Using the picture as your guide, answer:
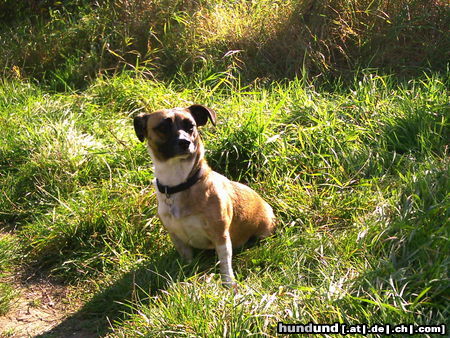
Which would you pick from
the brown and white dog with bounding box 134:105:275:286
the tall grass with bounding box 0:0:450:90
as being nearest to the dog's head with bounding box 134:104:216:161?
the brown and white dog with bounding box 134:105:275:286

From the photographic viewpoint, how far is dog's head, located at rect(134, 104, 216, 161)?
12.5 feet

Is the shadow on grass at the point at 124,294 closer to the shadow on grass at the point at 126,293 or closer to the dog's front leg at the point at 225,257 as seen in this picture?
the shadow on grass at the point at 126,293

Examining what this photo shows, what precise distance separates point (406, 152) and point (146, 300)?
8.04 ft

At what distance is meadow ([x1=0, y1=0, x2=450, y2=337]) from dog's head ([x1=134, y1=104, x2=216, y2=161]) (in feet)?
2.53

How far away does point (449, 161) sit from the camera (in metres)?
4.13

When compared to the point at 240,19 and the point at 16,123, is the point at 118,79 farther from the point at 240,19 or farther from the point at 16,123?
the point at 240,19

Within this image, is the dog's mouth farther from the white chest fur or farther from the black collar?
the white chest fur

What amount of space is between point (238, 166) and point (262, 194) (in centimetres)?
39

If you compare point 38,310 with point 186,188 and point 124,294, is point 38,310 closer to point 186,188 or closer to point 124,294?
point 124,294

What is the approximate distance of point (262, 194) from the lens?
4770 mm

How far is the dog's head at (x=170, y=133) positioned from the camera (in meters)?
3.82

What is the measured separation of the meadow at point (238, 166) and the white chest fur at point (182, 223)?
0.19m

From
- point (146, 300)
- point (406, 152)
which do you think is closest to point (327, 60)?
point (406, 152)

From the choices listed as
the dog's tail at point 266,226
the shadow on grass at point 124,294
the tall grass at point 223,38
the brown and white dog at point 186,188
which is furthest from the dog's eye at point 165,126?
the tall grass at point 223,38
